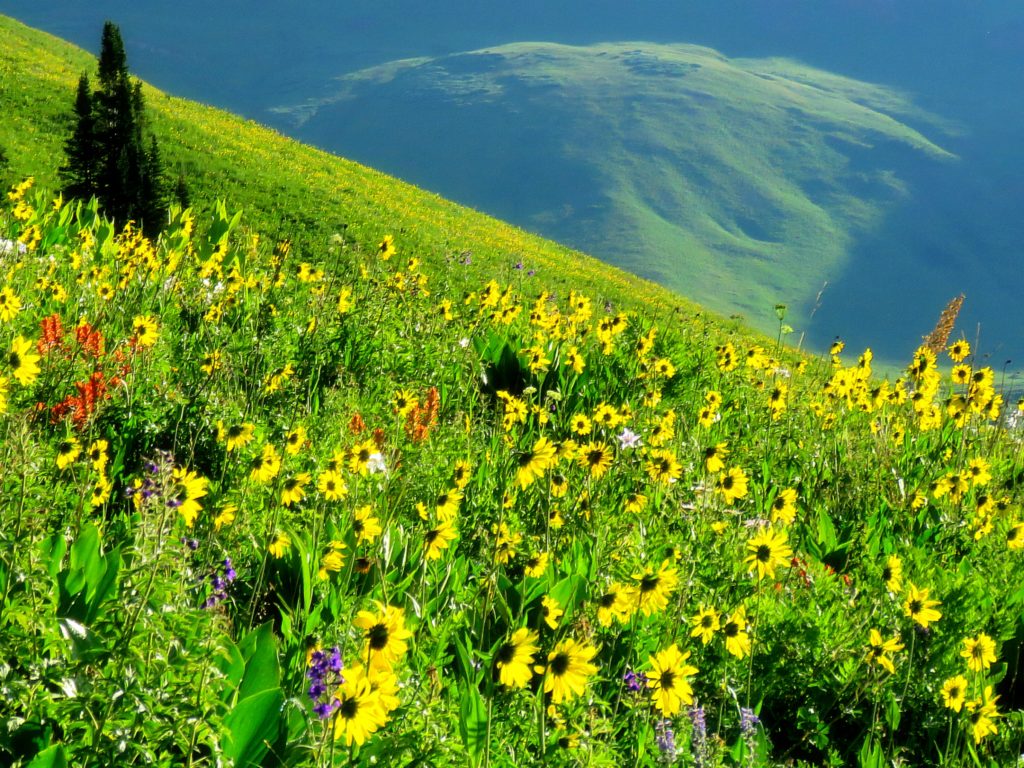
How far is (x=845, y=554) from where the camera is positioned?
3.79 metres

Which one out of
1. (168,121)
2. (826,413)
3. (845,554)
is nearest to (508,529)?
(845,554)

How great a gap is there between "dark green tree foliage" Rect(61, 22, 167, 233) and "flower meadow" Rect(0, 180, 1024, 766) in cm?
565

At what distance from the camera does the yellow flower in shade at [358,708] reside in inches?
52.2

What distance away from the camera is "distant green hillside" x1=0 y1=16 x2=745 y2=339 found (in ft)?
52.9

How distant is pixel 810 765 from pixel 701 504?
2.80 ft

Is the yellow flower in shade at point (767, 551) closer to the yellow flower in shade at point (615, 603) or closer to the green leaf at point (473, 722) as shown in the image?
the yellow flower in shade at point (615, 603)

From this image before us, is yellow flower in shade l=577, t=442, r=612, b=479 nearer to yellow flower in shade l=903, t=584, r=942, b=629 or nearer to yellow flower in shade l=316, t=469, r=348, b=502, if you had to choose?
yellow flower in shade l=316, t=469, r=348, b=502

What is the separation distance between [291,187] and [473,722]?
18067 mm

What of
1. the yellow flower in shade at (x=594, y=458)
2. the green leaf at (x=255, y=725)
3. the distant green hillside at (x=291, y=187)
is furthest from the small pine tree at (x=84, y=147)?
the green leaf at (x=255, y=725)

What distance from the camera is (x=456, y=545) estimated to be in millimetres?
3258

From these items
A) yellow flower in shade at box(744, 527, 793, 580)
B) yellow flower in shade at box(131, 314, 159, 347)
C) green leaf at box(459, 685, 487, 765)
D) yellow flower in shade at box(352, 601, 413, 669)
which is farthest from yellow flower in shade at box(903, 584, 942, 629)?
yellow flower in shade at box(131, 314, 159, 347)

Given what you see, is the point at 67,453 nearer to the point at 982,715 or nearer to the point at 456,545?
the point at 456,545

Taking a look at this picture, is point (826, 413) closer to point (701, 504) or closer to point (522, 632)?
point (701, 504)

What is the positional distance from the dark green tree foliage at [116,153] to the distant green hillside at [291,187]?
8.62ft
